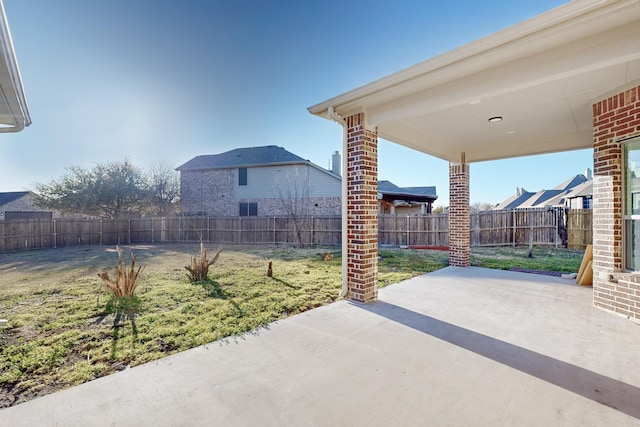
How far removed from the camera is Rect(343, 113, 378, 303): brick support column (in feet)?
13.8

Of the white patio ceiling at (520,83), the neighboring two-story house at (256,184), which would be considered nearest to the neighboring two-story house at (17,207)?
the neighboring two-story house at (256,184)

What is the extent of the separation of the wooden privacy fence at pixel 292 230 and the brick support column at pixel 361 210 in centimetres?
808

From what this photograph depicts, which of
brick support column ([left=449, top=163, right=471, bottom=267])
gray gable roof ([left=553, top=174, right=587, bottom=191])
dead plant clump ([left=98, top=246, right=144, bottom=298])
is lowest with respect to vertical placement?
dead plant clump ([left=98, top=246, right=144, bottom=298])

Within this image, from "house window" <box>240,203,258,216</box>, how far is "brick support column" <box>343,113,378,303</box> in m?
14.5

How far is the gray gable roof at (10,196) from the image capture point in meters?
25.3

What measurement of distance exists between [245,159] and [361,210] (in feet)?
52.6

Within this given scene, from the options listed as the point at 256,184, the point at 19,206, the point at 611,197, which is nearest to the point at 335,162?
the point at 256,184

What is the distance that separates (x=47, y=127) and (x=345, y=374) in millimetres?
12873

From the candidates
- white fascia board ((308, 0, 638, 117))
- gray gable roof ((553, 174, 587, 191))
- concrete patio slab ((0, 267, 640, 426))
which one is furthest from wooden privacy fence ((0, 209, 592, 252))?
gray gable roof ((553, 174, 587, 191))

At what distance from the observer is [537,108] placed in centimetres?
411

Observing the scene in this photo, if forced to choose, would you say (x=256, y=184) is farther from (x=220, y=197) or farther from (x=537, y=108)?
(x=537, y=108)

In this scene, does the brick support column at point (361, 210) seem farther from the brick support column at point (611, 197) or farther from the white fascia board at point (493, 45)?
the brick support column at point (611, 197)

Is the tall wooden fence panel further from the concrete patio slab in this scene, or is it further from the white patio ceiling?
the concrete patio slab

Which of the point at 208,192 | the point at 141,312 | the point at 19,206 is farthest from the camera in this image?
the point at 19,206
